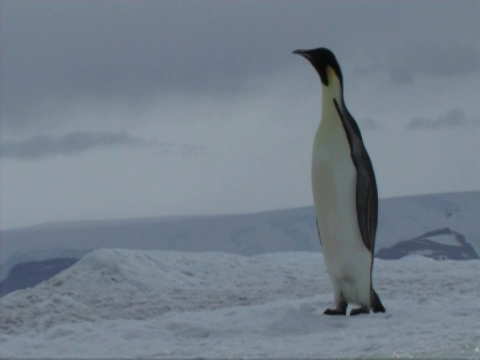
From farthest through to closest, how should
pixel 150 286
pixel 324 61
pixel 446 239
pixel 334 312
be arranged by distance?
1. pixel 446 239
2. pixel 150 286
3. pixel 324 61
4. pixel 334 312

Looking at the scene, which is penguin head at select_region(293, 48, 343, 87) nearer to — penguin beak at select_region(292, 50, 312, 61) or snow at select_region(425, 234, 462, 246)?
penguin beak at select_region(292, 50, 312, 61)

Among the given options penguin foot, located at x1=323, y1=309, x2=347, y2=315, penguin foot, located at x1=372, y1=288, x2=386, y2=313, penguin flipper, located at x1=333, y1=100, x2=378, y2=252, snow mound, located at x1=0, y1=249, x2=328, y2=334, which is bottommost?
penguin foot, located at x1=323, y1=309, x2=347, y2=315

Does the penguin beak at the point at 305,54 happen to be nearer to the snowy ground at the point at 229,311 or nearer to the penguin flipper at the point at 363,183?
the penguin flipper at the point at 363,183

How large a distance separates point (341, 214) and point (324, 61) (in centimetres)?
122

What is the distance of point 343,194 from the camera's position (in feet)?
24.7

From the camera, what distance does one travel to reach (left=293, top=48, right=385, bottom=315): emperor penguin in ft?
24.7

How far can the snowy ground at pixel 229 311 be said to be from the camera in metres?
6.36

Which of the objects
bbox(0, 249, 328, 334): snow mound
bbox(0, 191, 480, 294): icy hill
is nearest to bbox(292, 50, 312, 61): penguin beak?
bbox(0, 249, 328, 334): snow mound

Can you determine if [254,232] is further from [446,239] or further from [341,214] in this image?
[341,214]

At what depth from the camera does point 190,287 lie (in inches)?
389

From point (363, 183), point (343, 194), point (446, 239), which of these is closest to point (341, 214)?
point (343, 194)

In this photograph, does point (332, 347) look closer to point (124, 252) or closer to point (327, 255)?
point (327, 255)

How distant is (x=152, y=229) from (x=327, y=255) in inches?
356

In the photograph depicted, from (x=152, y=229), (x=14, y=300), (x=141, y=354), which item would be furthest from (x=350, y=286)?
(x=152, y=229)
